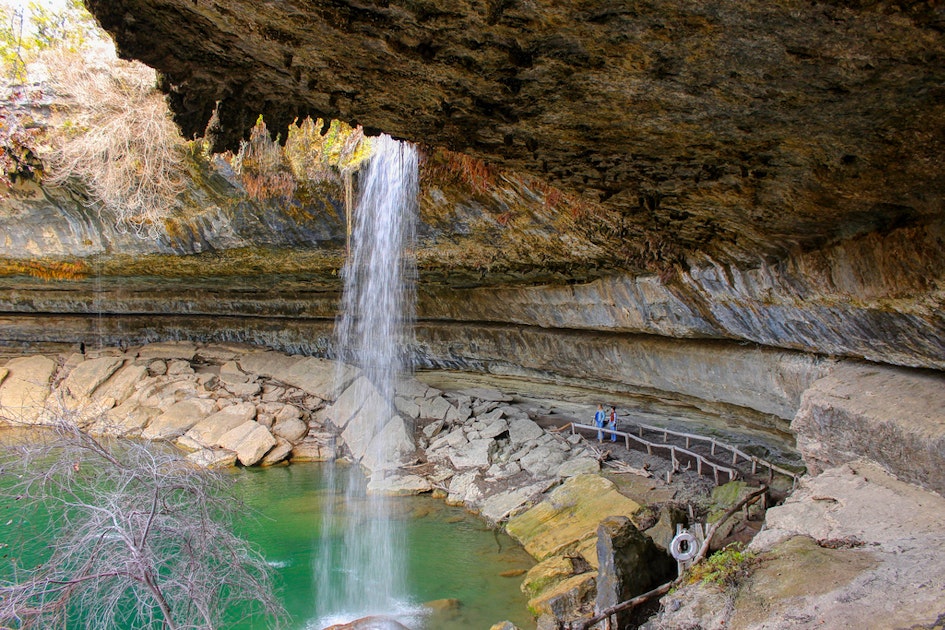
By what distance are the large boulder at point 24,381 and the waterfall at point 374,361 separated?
8103 mm

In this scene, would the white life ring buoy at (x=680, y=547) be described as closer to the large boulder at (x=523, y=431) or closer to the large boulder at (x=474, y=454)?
the large boulder at (x=474, y=454)

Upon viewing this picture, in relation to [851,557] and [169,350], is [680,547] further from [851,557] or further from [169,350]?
[169,350]

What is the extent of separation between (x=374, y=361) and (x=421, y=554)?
7.28 m

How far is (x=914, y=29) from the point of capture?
6.47 feet

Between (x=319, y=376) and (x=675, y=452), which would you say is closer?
(x=675, y=452)

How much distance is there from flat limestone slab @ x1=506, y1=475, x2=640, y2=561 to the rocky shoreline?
26 millimetres

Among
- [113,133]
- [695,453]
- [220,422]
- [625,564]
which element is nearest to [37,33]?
[113,133]

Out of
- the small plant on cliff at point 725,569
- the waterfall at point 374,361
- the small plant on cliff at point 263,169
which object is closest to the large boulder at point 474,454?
the waterfall at point 374,361

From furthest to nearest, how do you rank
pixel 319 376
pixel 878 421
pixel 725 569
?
pixel 319 376 < pixel 878 421 < pixel 725 569

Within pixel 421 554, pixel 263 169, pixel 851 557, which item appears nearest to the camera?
pixel 851 557

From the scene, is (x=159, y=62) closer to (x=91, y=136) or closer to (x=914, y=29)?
(x=914, y=29)

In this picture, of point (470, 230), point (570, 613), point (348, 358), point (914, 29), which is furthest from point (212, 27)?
point (348, 358)

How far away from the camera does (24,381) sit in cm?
1502

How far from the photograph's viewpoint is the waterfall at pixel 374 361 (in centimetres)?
786
